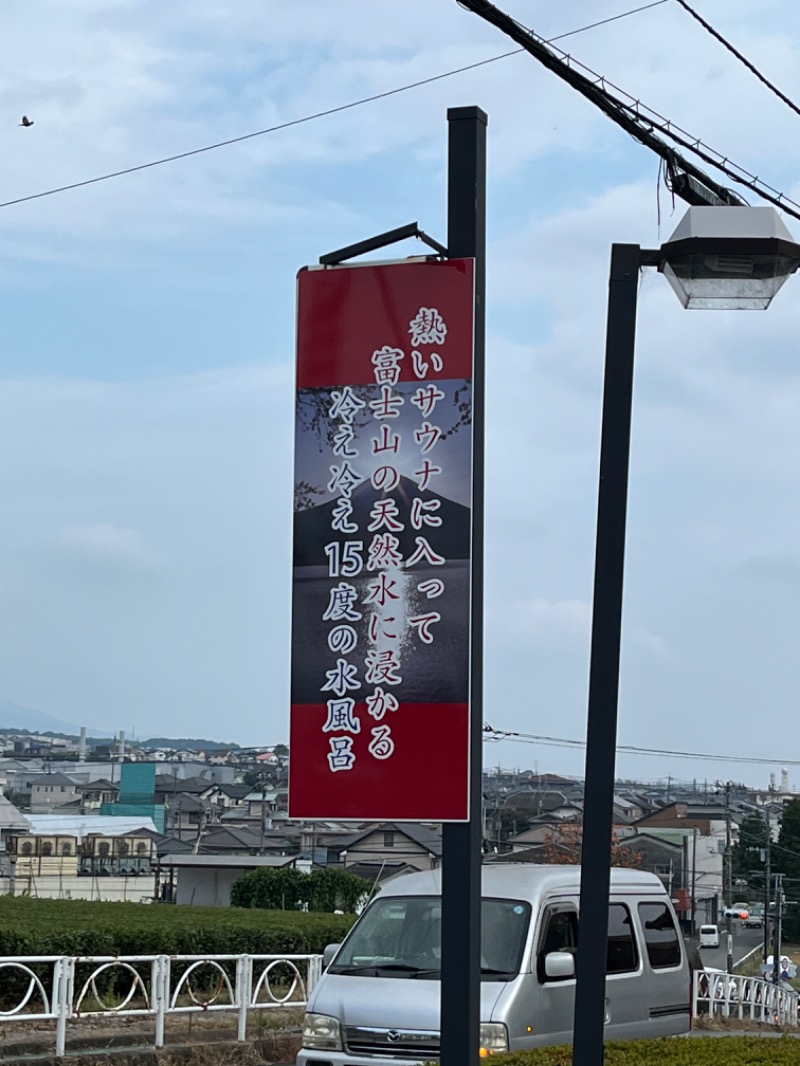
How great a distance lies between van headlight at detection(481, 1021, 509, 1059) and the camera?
8.80 meters

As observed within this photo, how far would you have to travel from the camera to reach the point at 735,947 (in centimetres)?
8488

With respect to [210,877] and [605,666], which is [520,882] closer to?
[605,666]

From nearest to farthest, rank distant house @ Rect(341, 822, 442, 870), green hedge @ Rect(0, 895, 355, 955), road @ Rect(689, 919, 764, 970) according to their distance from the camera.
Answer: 1. green hedge @ Rect(0, 895, 355, 955)
2. distant house @ Rect(341, 822, 442, 870)
3. road @ Rect(689, 919, 764, 970)

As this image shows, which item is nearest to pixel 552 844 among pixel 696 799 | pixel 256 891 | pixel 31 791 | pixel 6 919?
pixel 256 891

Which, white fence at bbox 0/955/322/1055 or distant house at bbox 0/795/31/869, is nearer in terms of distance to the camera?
white fence at bbox 0/955/322/1055

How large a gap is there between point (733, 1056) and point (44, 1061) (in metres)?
5.72

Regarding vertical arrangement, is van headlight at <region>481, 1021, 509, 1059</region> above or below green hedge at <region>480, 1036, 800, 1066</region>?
below

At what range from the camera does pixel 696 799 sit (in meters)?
138

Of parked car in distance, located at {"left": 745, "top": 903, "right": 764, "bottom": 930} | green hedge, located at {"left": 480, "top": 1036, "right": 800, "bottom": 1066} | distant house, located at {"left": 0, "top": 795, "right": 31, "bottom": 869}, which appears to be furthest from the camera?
parked car in distance, located at {"left": 745, "top": 903, "right": 764, "bottom": 930}

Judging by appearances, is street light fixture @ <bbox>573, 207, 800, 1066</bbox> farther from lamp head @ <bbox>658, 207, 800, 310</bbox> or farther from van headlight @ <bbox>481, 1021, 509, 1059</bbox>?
van headlight @ <bbox>481, 1021, 509, 1059</bbox>

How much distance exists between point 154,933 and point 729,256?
12.0 metres

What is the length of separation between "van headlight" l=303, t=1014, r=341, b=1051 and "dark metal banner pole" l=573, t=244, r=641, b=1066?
3.89 m

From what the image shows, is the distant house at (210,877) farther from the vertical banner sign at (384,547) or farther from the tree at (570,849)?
the vertical banner sign at (384,547)

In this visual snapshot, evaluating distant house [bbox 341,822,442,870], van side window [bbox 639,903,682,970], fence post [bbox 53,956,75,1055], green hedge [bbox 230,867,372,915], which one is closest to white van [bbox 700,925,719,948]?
distant house [bbox 341,822,442,870]
